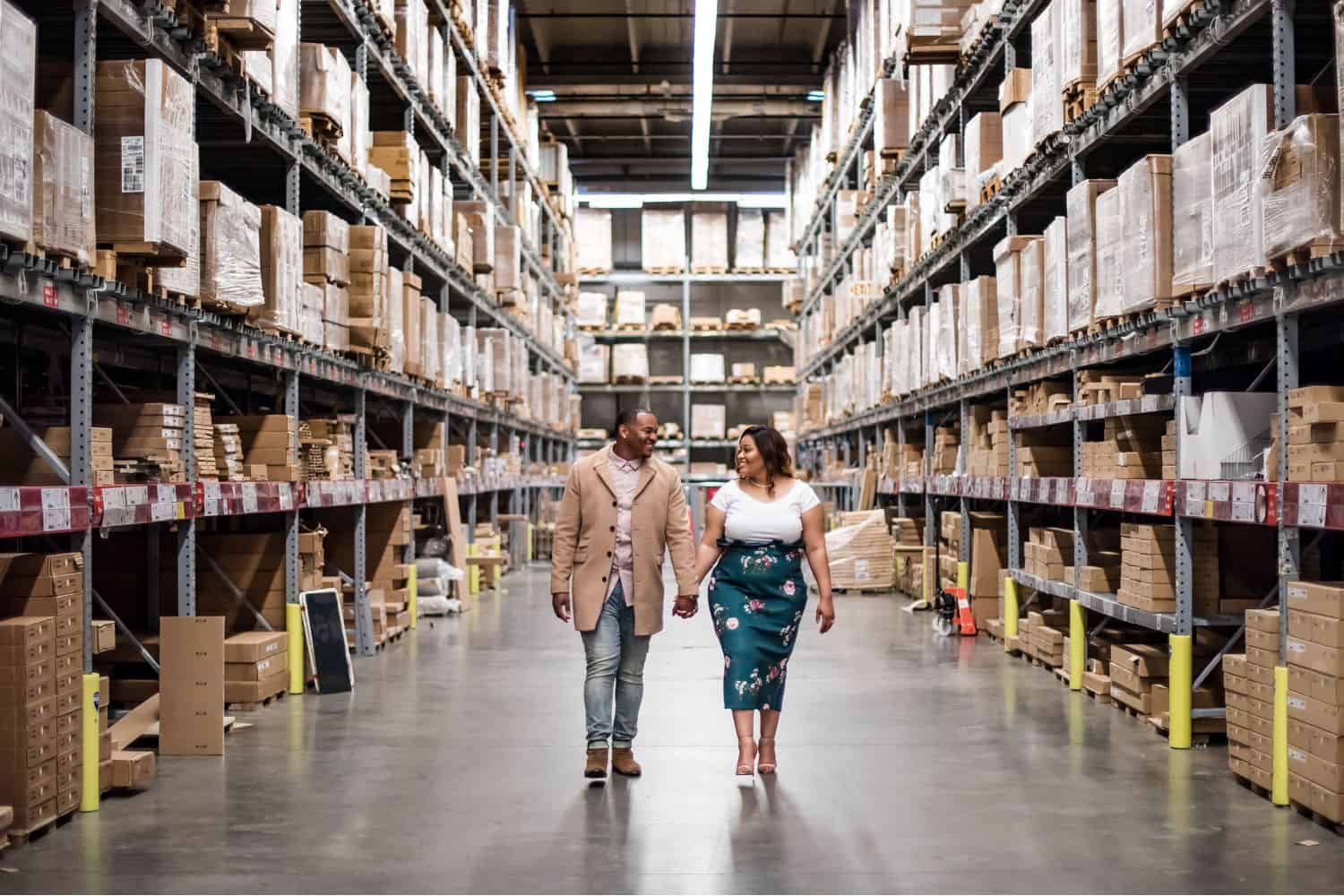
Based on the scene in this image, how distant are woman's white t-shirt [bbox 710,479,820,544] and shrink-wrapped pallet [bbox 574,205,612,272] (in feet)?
74.9

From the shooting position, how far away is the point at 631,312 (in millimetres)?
27406

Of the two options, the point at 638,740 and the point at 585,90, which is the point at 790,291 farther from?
the point at 638,740

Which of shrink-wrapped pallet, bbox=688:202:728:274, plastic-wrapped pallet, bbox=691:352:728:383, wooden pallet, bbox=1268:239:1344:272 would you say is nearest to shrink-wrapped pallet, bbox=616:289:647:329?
plastic-wrapped pallet, bbox=691:352:728:383

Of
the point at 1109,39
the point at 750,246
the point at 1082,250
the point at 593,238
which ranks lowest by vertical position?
the point at 1082,250

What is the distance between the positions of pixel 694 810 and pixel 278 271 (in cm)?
423

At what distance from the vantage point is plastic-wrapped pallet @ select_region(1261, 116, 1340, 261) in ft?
15.6

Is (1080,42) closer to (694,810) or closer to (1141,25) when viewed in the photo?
(1141,25)

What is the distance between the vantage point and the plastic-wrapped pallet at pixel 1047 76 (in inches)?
319

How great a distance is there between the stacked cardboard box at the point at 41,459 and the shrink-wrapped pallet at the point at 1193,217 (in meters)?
4.79

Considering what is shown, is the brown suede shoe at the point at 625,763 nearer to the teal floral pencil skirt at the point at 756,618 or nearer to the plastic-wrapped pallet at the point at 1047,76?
the teal floral pencil skirt at the point at 756,618

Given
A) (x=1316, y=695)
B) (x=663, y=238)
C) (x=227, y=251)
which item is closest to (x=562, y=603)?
(x=227, y=251)

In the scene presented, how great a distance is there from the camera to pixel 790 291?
25.2 meters

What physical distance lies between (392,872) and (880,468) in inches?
476

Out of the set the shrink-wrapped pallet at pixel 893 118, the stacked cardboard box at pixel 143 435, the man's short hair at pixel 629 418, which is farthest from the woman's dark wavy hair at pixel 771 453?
the shrink-wrapped pallet at pixel 893 118
